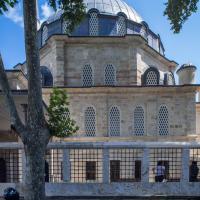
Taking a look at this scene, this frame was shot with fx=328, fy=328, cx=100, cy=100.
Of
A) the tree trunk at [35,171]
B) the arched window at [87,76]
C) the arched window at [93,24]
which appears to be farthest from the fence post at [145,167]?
the arched window at [93,24]

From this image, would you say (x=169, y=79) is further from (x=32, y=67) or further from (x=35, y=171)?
(x=35, y=171)

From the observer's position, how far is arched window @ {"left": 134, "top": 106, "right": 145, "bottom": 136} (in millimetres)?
20280

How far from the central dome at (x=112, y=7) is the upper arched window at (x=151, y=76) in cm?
449

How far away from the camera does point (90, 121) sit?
798 inches

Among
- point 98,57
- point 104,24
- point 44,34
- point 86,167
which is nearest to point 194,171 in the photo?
point 86,167

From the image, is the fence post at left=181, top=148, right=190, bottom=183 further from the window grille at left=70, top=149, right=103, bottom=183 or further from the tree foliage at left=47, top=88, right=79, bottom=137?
the tree foliage at left=47, top=88, right=79, bottom=137

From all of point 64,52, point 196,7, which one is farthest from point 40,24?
point 196,7

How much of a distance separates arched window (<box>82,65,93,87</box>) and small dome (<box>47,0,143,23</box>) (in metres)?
4.72

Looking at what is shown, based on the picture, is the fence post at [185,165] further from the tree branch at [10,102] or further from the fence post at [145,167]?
the tree branch at [10,102]

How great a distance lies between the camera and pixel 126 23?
23.4 meters

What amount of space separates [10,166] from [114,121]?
11153 millimetres

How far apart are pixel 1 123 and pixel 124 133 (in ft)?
28.2

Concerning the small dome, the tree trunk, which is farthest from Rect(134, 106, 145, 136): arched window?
the tree trunk

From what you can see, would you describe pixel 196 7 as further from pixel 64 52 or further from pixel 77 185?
pixel 64 52
